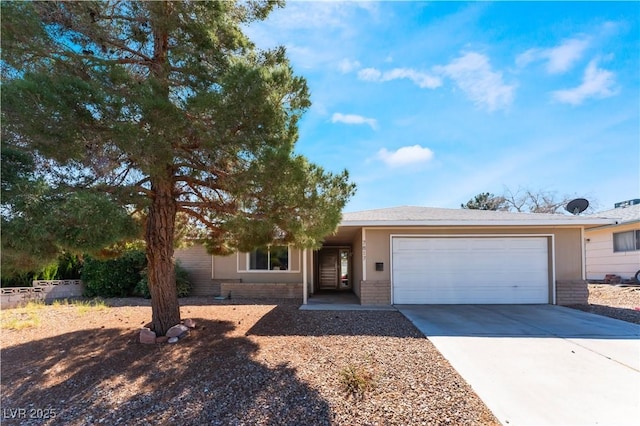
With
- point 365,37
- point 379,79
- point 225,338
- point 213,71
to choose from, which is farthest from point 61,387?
point 379,79

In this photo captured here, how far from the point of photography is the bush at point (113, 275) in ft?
43.0

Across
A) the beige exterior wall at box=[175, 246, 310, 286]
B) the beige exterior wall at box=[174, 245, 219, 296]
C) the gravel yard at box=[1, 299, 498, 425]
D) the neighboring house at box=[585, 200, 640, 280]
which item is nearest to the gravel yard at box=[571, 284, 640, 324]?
the neighboring house at box=[585, 200, 640, 280]

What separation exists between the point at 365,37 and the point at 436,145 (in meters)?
7.18

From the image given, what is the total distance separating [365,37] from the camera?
7.78 m

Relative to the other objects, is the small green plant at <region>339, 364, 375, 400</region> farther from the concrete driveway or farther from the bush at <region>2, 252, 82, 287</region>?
the bush at <region>2, 252, 82, 287</region>

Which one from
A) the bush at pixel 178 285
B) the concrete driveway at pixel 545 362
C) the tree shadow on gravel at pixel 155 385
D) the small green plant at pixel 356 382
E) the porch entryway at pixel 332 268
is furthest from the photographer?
the porch entryway at pixel 332 268

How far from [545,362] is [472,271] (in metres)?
5.58

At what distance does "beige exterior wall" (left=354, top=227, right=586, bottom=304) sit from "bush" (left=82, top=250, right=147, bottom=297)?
345 inches

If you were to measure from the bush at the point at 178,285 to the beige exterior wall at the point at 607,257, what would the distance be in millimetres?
19140

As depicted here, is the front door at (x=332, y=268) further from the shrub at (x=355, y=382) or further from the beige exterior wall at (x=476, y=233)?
the shrub at (x=355, y=382)

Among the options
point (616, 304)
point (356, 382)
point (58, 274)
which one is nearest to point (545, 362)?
Answer: point (356, 382)

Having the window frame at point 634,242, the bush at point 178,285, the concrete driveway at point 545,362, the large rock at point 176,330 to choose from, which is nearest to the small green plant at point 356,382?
the concrete driveway at point 545,362

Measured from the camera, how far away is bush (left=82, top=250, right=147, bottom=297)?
43.0ft

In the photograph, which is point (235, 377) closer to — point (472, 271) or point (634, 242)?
point (472, 271)
